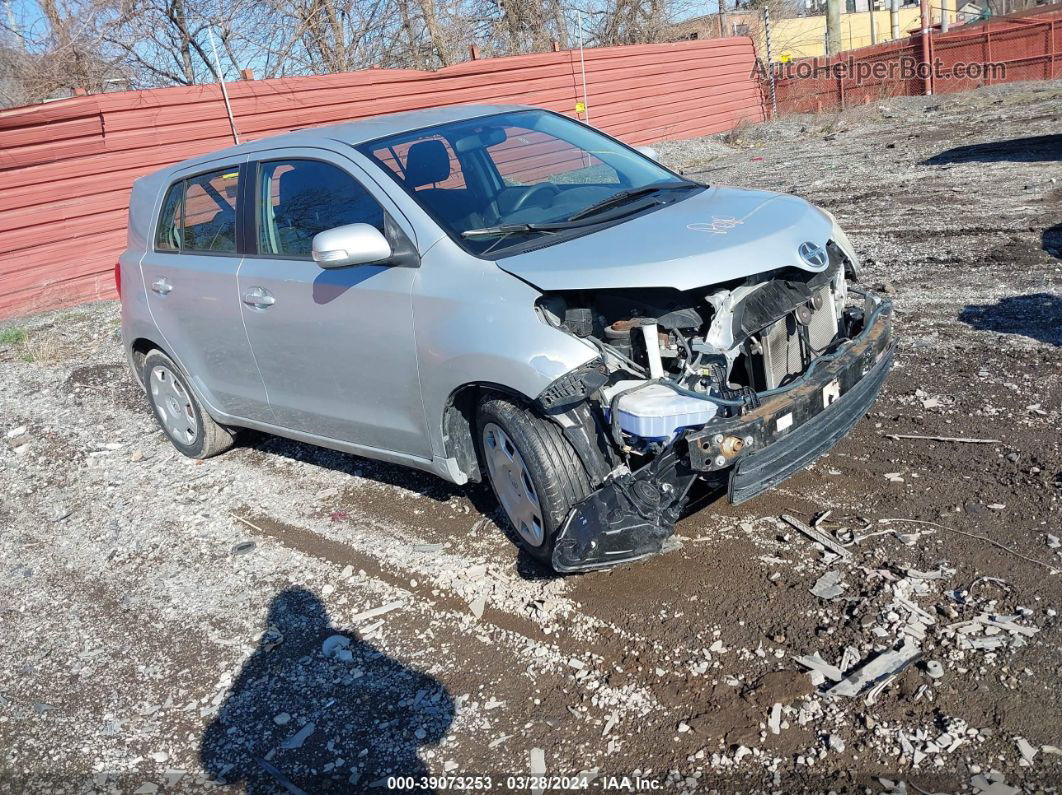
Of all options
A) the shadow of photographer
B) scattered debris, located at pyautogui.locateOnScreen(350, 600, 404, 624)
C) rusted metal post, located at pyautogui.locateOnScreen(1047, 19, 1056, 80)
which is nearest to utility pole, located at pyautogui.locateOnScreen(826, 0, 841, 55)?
rusted metal post, located at pyautogui.locateOnScreen(1047, 19, 1056, 80)

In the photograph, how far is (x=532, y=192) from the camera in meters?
4.34

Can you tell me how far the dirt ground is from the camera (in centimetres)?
284

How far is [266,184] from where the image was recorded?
15.1ft

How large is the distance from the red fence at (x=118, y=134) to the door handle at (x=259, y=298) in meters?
8.03

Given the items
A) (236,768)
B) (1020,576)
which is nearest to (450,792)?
(236,768)

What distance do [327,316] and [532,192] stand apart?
3.75ft

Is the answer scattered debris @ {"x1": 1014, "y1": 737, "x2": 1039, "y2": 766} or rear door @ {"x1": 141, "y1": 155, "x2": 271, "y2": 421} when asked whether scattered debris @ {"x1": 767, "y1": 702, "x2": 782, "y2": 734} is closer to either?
scattered debris @ {"x1": 1014, "y1": 737, "x2": 1039, "y2": 766}

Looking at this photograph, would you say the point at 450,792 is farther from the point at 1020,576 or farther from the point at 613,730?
the point at 1020,576

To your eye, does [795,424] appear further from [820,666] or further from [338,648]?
[338,648]

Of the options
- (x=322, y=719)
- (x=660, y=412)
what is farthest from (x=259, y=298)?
(x=660, y=412)

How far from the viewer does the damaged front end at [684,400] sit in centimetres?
332

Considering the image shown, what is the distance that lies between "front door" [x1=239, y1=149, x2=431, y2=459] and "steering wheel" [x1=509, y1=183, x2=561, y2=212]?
0.60m

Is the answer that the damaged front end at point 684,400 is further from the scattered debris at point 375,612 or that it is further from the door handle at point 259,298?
the door handle at point 259,298

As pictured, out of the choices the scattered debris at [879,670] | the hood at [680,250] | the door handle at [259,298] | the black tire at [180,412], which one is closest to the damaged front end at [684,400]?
the hood at [680,250]
